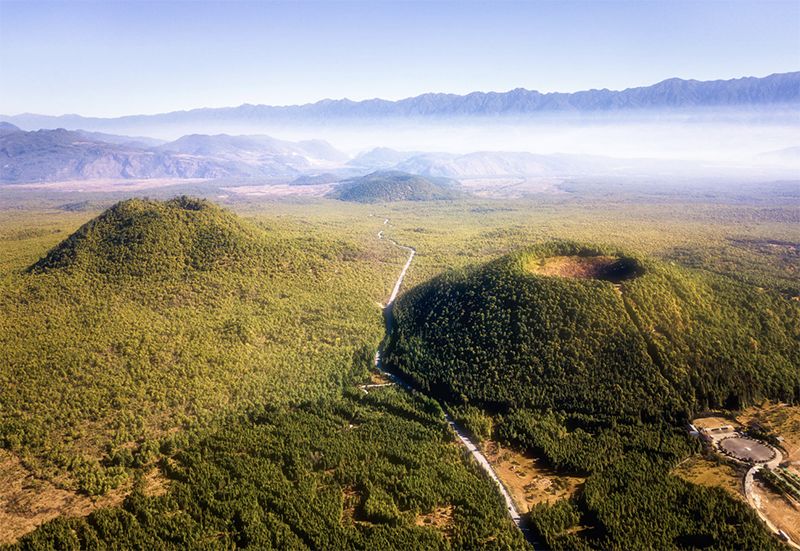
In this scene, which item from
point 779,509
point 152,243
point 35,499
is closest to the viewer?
point 779,509

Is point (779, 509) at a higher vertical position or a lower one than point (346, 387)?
lower

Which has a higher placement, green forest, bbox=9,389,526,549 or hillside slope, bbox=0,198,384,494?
hillside slope, bbox=0,198,384,494

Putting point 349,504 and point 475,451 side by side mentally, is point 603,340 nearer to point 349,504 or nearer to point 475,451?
point 475,451

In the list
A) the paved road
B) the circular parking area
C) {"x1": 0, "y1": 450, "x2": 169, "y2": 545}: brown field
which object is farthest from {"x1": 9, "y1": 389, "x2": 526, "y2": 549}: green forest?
the circular parking area

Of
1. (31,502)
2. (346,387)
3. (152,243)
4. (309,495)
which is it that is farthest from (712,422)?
(152,243)

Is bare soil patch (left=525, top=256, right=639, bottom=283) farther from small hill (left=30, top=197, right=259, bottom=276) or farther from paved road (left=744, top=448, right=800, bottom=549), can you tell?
small hill (left=30, top=197, right=259, bottom=276)

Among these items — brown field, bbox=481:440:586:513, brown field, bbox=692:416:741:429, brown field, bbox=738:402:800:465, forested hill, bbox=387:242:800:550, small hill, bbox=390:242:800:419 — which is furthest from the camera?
small hill, bbox=390:242:800:419

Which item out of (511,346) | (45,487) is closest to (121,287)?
(45,487)
